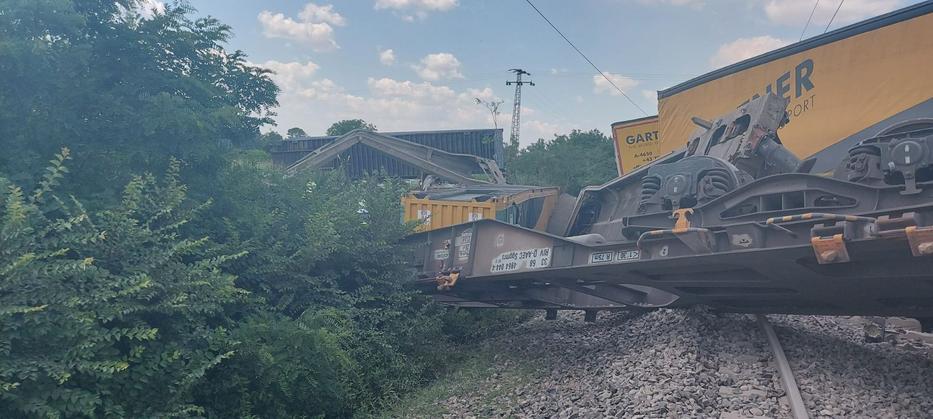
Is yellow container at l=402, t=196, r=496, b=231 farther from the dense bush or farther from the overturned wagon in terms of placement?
the dense bush

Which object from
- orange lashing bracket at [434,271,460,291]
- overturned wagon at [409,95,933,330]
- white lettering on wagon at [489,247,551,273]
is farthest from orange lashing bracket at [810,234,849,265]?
orange lashing bracket at [434,271,460,291]

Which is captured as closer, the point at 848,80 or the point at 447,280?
the point at 447,280

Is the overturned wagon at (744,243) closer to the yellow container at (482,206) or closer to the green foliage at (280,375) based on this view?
the green foliage at (280,375)

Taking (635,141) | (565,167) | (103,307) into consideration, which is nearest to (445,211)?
(103,307)

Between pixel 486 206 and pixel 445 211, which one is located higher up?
pixel 486 206

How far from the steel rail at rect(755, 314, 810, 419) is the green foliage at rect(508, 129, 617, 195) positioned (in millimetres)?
21551

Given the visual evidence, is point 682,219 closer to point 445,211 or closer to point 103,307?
point 103,307

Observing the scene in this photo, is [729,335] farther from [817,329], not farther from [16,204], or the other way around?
[16,204]

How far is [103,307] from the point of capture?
5289 mm

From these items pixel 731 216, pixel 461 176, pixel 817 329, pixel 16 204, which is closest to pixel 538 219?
pixel 461 176

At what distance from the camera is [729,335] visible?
724cm

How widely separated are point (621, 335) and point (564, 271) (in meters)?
1.68

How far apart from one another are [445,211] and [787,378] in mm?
7584

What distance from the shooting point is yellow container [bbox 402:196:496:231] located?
12195 mm
